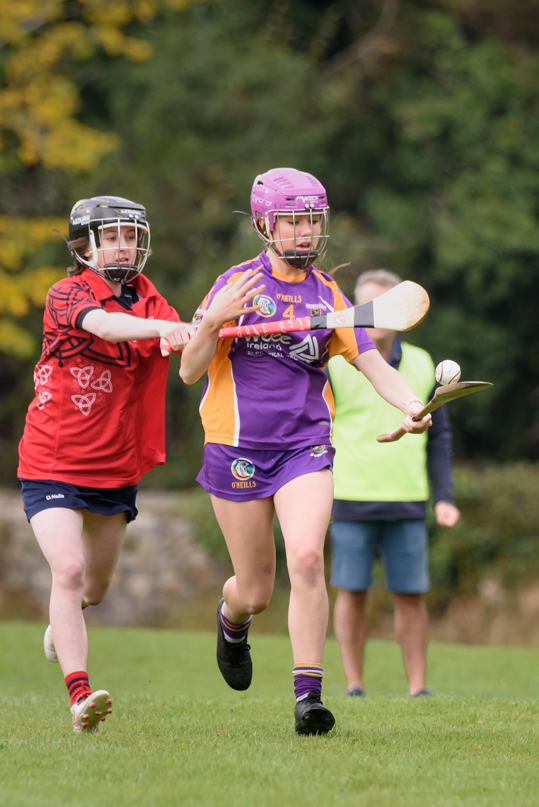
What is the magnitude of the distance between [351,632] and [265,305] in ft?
9.32

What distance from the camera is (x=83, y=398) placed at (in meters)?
4.93

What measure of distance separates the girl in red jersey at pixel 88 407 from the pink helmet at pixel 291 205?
594mm

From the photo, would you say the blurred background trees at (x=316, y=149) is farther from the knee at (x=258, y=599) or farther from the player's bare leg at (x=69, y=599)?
the player's bare leg at (x=69, y=599)

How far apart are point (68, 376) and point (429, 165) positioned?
46.9 ft

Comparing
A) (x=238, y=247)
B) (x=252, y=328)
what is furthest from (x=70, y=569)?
(x=238, y=247)

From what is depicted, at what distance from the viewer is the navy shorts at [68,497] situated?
15.9 feet

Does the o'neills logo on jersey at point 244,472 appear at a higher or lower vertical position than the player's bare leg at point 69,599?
higher

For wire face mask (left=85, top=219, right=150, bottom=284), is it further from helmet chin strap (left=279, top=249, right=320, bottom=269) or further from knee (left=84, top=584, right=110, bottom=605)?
knee (left=84, top=584, right=110, bottom=605)

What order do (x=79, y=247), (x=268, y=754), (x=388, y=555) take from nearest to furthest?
(x=268, y=754) → (x=79, y=247) → (x=388, y=555)

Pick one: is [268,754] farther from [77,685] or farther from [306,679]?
[77,685]

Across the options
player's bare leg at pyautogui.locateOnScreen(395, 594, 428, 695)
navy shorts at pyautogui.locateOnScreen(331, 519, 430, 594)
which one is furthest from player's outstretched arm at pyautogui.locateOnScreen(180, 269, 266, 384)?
player's bare leg at pyautogui.locateOnScreen(395, 594, 428, 695)

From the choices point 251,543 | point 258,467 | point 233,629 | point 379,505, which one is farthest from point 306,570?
point 379,505

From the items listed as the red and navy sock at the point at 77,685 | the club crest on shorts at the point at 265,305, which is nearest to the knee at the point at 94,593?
the red and navy sock at the point at 77,685

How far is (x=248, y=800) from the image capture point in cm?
337
